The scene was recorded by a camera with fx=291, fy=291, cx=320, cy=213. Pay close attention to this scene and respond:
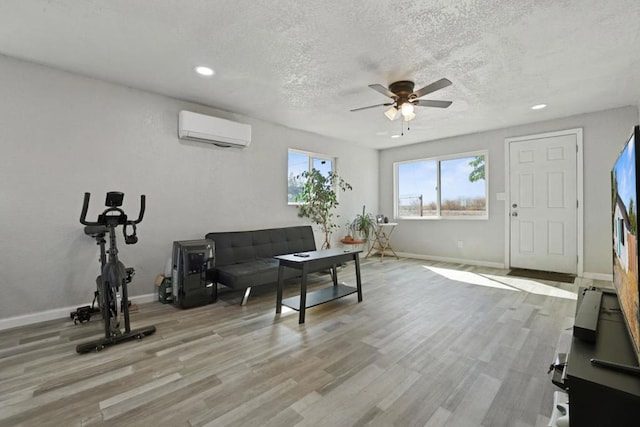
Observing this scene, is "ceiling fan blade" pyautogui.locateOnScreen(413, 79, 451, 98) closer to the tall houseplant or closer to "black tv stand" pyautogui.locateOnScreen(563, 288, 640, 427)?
"black tv stand" pyautogui.locateOnScreen(563, 288, 640, 427)

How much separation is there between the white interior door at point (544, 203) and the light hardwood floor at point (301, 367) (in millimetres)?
1757

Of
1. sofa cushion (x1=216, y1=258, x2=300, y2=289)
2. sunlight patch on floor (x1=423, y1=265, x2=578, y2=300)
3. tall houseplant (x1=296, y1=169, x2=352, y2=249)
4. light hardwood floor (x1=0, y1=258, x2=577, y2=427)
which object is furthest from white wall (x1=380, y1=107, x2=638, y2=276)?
sofa cushion (x1=216, y1=258, x2=300, y2=289)

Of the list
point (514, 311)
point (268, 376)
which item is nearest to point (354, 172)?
point (514, 311)

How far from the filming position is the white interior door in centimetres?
437

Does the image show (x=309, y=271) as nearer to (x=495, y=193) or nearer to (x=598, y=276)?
(x=495, y=193)

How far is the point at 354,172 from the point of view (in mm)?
6160

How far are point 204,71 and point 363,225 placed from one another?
13.3ft

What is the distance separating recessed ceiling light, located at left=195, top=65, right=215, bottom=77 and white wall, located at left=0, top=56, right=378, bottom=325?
0.89m

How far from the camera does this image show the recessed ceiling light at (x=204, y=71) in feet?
9.29

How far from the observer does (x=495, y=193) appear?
5.09 m

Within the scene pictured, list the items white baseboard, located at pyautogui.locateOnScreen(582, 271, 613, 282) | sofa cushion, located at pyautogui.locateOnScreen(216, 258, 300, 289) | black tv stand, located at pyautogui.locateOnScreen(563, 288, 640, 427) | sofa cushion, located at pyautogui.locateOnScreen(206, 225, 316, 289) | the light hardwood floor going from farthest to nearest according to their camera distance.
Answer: white baseboard, located at pyautogui.locateOnScreen(582, 271, 613, 282) → sofa cushion, located at pyautogui.locateOnScreen(206, 225, 316, 289) → sofa cushion, located at pyautogui.locateOnScreen(216, 258, 300, 289) → the light hardwood floor → black tv stand, located at pyautogui.locateOnScreen(563, 288, 640, 427)

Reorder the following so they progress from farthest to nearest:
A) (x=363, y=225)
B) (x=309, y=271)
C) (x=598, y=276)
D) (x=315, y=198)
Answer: (x=363, y=225), (x=315, y=198), (x=598, y=276), (x=309, y=271)

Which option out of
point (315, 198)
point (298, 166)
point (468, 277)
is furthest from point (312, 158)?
point (468, 277)

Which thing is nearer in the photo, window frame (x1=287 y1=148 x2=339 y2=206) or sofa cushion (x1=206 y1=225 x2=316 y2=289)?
sofa cushion (x1=206 y1=225 x2=316 y2=289)
